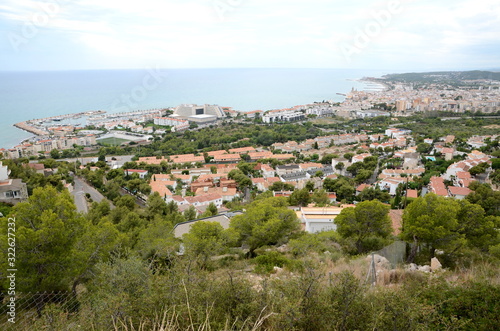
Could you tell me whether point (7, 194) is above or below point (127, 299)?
below

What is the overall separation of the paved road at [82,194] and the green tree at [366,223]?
7.71m

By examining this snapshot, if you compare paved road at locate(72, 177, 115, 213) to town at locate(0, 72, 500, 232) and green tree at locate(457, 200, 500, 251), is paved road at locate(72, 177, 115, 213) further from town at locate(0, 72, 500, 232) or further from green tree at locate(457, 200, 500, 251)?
green tree at locate(457, 200, 500, 251)

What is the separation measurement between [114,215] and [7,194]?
9.95 feet

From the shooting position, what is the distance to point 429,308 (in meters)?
1.78

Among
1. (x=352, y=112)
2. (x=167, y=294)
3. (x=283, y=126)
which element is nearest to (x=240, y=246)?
(x=167, y=294)

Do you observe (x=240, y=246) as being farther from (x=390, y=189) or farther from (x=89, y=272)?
(x=390, y=189)

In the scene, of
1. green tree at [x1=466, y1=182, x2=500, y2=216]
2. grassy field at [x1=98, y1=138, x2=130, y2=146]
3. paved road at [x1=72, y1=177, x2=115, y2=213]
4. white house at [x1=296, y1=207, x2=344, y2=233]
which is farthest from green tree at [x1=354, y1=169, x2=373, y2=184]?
grassy field at [x1=98, y1=138, x2=130, y2=146]

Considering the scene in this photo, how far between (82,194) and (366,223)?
10076 mm

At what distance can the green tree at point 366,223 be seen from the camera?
543 centimetres

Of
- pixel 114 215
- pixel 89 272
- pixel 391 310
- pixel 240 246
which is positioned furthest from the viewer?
pixel 114 215

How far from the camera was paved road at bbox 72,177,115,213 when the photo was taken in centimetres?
1059

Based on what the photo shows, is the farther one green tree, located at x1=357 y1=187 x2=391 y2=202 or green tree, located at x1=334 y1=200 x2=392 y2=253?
green tree, located at x1=357 y1=187 x2=391 y2=202

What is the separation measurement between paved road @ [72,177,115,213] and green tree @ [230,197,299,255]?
6.13m

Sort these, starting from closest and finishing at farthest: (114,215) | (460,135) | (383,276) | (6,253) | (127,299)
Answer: (127,299) < (383,276) < (6,253) < (114,215) < (460,135)
